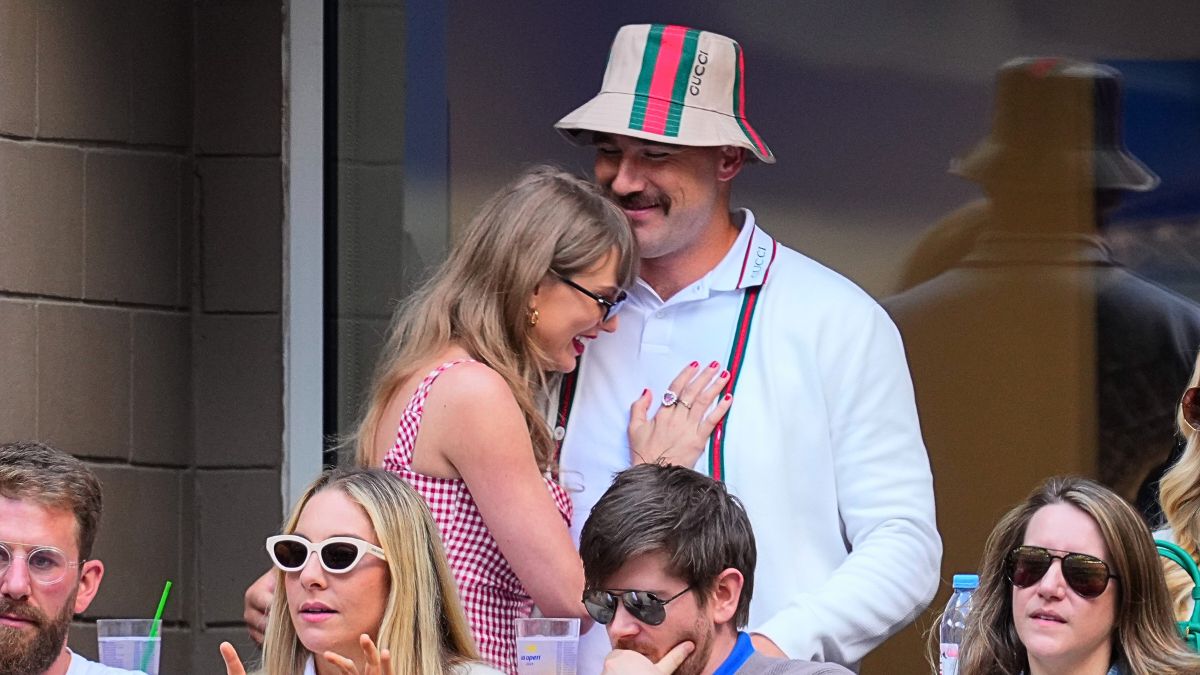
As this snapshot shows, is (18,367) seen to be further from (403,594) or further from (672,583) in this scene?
(672,583)

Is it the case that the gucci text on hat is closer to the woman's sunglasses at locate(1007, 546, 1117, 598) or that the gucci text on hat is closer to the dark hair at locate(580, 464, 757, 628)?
the dark hair at locate(580, 464, 757, 628)

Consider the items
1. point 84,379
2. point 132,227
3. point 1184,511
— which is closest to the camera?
point 1184,511

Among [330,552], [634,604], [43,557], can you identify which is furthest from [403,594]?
[43,557]

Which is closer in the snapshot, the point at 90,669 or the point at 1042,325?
the point at 90,669

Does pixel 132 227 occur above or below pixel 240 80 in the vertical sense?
below

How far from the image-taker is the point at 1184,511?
13.4 feet

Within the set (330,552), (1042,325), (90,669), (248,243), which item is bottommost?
(90,669)

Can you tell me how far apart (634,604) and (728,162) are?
1.49 metres

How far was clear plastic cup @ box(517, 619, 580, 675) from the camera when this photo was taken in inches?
129

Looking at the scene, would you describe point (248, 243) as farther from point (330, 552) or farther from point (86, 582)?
point (330, 552)

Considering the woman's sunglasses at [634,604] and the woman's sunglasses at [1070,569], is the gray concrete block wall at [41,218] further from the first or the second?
the woman's sunglasses at [1070,569]

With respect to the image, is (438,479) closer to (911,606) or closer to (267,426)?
(911,606)

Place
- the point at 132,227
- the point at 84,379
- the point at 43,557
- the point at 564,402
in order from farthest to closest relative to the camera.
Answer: the point at 132,227
the point at 84,379
the point at 564,402
the point at 43,557

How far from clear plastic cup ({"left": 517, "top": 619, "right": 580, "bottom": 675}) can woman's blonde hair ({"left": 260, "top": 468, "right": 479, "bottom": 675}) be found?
15 centimetres
